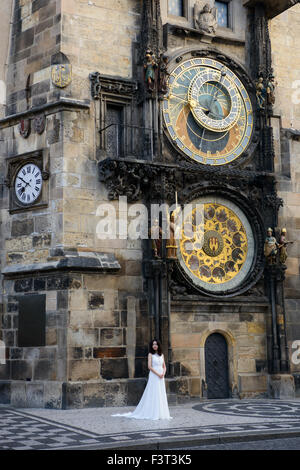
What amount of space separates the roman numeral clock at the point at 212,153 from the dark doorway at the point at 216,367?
1.25 metres

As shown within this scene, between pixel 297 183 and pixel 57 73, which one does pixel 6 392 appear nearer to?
pixel 57 73

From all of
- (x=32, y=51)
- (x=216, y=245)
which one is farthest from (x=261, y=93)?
(x=32, y=51)

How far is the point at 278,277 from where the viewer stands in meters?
17.5

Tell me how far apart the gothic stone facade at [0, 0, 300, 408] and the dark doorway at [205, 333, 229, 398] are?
50 millimetres

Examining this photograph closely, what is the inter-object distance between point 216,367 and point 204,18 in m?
9.19

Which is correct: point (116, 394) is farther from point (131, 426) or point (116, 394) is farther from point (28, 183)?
point (28, 183)

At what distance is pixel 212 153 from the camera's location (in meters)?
17.6

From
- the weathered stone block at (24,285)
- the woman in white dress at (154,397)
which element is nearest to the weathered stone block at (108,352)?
the woman in white dress at (154,397)

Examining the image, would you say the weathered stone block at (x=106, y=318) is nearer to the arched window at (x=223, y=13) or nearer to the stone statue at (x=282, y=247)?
the stone statue at (x=282, y=247)

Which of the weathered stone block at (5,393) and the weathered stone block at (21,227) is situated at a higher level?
the weathered stone block at (21,227)

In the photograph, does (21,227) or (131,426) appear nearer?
(131,426)

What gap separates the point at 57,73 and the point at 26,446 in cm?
929

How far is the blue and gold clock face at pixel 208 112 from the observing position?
1716 cm
